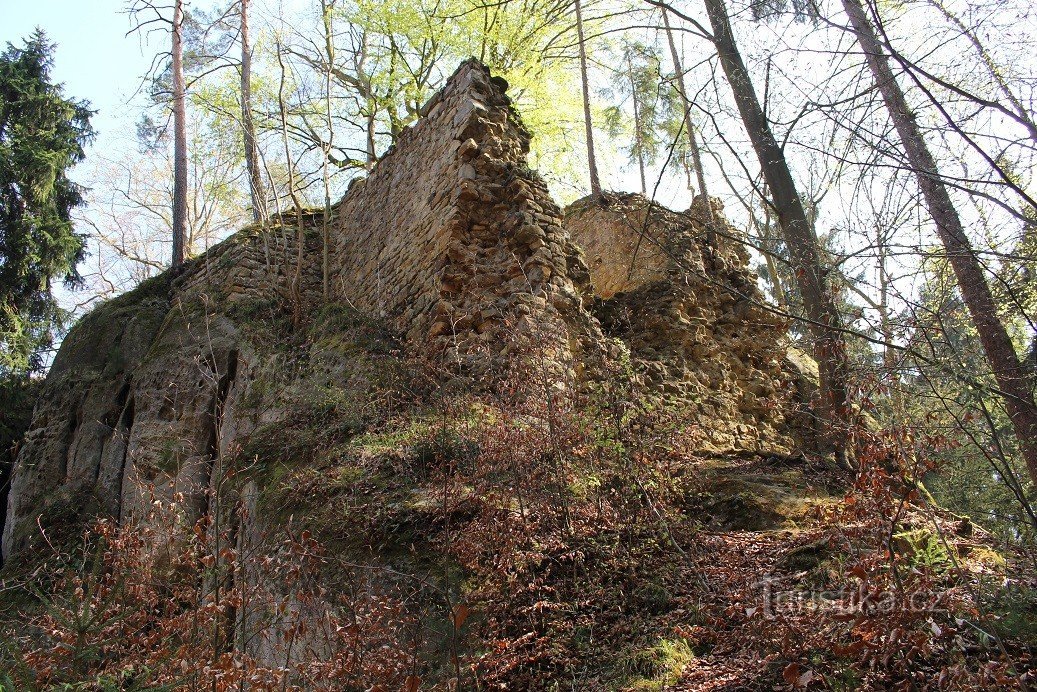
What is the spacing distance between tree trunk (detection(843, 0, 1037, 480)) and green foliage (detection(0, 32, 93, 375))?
14.1 m

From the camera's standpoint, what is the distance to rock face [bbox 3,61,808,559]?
6574mm

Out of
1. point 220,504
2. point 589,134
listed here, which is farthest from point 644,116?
point 220,504

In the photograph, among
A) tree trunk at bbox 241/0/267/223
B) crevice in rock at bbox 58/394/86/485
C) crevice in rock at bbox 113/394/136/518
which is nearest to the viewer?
crevice in rock at bbox 113/394/136/518

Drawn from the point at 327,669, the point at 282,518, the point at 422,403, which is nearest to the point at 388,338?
the point at 422,403

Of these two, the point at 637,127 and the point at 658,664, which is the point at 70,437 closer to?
the point at 658,664

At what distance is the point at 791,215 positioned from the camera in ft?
19.4

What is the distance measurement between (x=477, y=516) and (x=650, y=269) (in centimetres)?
528

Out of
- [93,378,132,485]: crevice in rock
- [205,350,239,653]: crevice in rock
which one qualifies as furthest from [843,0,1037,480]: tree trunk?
[93,378,132,485]: crevice in rock

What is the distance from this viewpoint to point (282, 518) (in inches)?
196

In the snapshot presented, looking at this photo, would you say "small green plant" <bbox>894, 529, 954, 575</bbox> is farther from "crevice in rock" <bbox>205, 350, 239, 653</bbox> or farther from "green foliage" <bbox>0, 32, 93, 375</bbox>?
"green foliage" <bbox>0, 32, 93, 375</bbox>

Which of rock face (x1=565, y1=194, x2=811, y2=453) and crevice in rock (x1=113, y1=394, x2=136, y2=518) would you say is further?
crevice in rock (x1=113, y1=394, x2=136, y2=518)

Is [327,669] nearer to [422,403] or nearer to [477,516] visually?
[477,516]

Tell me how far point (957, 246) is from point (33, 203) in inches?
638

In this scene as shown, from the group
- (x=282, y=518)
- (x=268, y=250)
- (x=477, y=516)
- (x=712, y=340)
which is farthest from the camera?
(x=268, y=250)
